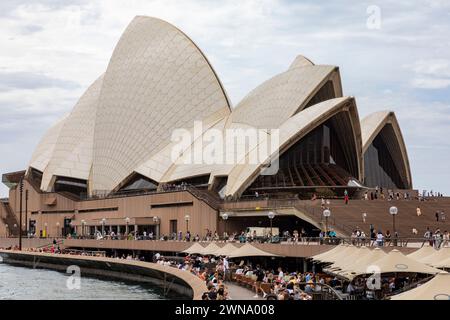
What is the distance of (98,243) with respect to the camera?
49.7 metres

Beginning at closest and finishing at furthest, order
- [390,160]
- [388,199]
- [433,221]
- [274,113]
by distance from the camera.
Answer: [433,221] < [388,199] < [274,113] < [390,160]

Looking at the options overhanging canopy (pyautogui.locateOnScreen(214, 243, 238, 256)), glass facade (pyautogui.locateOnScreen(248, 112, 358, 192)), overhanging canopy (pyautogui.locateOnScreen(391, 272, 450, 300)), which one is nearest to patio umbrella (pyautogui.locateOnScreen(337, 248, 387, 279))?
overhanging canopy (pyautogui.locateOnScreen(391, 272, 450, 300))

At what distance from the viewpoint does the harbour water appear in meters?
28.4

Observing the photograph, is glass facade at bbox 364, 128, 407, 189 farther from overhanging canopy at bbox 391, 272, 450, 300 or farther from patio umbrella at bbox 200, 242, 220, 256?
overhanging canopy at bbox 391, 272, 450, 300

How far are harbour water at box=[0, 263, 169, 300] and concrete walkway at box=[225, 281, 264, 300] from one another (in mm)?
5479

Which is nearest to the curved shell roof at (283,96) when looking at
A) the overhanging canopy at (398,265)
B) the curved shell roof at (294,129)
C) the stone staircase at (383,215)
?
the curved shell roof at (294,129)

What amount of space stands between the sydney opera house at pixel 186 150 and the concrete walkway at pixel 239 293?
1396 cm

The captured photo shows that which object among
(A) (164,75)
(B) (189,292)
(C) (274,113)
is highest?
(A) (164,75)

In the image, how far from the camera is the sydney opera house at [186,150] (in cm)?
4459

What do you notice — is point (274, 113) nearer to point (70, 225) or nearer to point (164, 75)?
point (164, 75)
